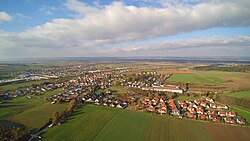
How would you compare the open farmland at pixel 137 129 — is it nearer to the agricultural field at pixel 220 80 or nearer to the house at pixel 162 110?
the house at pixel 162 110

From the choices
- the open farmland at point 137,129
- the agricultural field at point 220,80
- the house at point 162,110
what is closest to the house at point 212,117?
the open farmland at point 137,129

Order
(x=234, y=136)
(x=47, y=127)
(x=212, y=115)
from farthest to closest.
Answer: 1. (x=212, y=115)
2. (x=47, y=127)
3. (x=234, y=136)

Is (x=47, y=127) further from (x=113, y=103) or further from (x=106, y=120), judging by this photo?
(x=113, y=103)

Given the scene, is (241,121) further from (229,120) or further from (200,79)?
(200,79)

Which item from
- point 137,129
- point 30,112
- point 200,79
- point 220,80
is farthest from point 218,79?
point 30,112

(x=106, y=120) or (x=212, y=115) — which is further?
(x=212, y=115)

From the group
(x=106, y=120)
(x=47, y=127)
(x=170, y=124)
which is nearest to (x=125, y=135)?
(x=106, y=120)

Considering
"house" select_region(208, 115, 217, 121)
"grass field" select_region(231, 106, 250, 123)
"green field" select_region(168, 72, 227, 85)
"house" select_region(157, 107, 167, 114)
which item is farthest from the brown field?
"green field" select_region(168, 72, 227, 85)

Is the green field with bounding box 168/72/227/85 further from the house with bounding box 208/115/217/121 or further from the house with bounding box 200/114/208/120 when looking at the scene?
the house with bounding box 200/114/208/120
